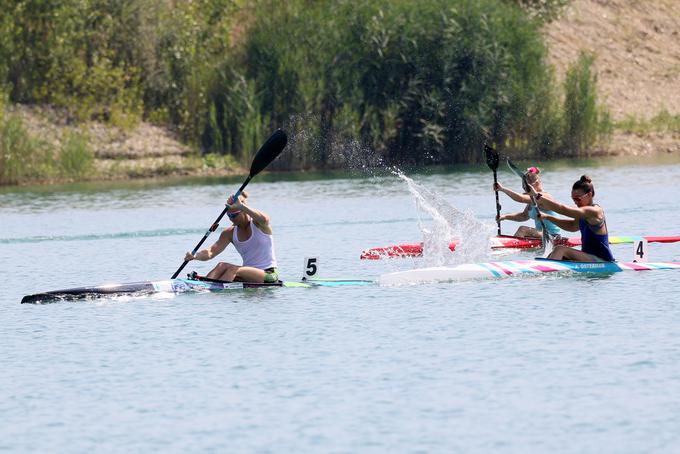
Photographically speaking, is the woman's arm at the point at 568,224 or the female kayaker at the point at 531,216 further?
the female kayaker at the point at 531,216

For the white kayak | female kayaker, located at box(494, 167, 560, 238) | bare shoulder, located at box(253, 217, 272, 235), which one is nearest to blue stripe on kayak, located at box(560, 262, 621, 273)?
the white kayak

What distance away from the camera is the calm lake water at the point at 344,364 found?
40.1 feet

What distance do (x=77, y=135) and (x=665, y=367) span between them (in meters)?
40.1

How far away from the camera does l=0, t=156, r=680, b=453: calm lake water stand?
1223 cm

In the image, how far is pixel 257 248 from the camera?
64.2 feet

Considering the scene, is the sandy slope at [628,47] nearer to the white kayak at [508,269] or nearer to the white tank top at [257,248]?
the white kayak at [508,269]

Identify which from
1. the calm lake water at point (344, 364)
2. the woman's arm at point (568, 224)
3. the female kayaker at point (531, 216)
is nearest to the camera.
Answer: the calm lake water at point (344, 364)

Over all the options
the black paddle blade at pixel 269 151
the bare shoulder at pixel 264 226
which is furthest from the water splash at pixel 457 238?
the bare shoulder at pixel 264 226

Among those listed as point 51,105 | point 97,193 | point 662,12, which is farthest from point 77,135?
point 662,12

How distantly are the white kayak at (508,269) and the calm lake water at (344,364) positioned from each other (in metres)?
0.16

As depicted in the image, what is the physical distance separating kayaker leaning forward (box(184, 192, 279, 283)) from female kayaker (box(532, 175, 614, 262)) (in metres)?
4.02

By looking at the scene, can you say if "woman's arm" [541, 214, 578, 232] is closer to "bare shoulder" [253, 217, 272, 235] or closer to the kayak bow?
the kayak bow

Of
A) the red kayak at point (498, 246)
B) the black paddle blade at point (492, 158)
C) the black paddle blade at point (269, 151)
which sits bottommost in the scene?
the red kayak at point (498, 246)

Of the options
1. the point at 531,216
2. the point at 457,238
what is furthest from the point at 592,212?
the point at 531,216
